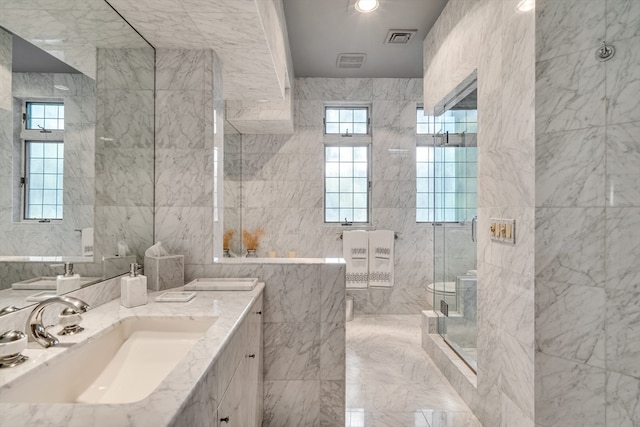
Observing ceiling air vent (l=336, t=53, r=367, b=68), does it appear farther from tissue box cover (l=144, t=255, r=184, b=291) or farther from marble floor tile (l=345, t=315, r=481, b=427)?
marble floor tile (l=345, t=315, r=481, b=427)

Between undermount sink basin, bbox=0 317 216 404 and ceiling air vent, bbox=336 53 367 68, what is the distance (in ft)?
9.89

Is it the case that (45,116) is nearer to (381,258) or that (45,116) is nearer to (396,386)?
(396,386)

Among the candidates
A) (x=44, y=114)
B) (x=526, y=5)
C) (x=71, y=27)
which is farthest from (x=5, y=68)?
(x=526, y=5)

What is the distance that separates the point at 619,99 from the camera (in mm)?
1479

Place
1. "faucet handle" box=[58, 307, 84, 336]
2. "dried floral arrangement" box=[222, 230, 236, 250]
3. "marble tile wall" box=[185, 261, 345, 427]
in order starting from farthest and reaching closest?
"dried floral arrangement" box=[222, 230, 236, 250], "marble tile wall" box=[185, 261, 345, 427], "faucet handle" box=[58, 307, 84, 336]

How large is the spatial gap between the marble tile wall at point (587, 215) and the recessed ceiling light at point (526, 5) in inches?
1.2

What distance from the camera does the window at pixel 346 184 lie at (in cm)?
423

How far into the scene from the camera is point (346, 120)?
4.27 metres

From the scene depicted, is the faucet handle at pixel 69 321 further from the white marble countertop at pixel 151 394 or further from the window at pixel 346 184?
the window at pixel 346 184

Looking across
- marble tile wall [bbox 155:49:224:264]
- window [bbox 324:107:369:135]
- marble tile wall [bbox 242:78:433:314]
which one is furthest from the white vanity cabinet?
window [bbox 324:107:369:135]

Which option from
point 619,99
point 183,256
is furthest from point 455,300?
point 183,256

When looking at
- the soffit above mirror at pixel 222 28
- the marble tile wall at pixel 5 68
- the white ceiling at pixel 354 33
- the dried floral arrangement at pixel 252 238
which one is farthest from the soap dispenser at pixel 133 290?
the dried floral arrangement at pixel 252 238

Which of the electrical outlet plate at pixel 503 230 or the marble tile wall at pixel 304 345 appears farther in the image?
the marble tile wall at pixel 304 345

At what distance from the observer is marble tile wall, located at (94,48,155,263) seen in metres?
1.50
